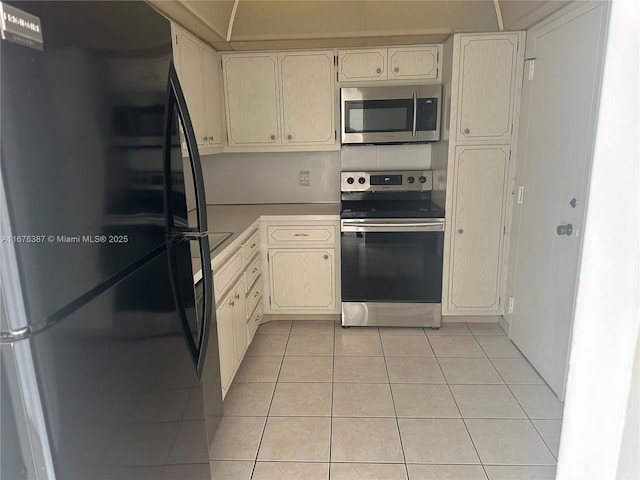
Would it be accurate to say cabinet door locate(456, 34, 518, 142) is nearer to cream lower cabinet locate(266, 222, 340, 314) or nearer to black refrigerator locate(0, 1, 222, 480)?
cream lower cabinet locate(266, 222, 340, 314)

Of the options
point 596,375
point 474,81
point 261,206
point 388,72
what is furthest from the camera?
point 261,206

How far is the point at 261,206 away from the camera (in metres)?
3.73

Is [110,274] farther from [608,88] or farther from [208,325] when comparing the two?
[608,88]

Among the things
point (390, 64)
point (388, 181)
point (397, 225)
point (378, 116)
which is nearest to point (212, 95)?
point (378, 116)

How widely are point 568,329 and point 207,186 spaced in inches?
114

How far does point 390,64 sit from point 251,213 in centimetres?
153

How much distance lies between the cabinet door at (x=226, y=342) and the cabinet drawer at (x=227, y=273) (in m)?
0.07

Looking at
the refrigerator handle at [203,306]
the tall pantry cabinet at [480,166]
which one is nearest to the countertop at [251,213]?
the refrigerator handle at [203,306]

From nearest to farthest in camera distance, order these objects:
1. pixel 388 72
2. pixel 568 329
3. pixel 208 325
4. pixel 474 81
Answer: pixel 208 325 → pixel 568 329 → pixel 474 81 → pixel 388 72

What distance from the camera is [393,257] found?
3221 mm

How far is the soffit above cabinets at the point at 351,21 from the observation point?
3.02m

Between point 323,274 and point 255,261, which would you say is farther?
point 323,274

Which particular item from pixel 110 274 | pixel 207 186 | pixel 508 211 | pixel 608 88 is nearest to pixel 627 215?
pixel 608 88

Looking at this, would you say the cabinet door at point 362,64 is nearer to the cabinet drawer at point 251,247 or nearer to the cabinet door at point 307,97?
the cabinet door at point 307,97
